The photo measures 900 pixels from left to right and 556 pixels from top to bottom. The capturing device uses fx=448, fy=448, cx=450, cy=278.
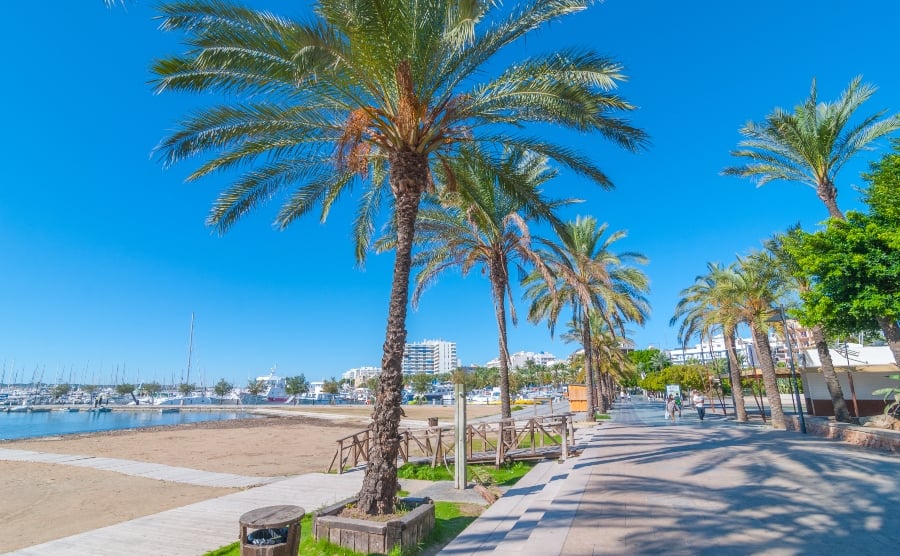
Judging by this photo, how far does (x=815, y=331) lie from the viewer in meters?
18.2

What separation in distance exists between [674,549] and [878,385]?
81.4 feet

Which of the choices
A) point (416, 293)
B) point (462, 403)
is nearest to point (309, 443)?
point (416, 293)

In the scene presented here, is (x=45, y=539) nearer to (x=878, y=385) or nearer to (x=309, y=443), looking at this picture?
(x=309, y=443)

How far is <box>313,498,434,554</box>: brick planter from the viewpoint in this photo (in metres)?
5.47

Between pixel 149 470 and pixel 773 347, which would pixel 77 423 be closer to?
pixel 149 470

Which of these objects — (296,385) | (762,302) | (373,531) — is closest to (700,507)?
(373,531)

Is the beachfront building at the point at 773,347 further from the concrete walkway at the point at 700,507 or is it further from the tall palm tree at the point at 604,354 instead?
the concrete walkway at the point at 700,507

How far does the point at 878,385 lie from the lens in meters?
21.5

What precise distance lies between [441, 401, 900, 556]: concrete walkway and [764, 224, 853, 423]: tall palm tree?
7835 mm

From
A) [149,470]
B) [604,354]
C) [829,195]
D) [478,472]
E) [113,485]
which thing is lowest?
[149,470]

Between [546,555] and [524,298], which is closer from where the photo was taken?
[546,555]

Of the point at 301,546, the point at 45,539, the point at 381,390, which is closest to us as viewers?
the point at 301,546

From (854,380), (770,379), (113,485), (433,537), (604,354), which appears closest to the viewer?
(433,537)

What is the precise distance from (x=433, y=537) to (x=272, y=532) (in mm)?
2292
